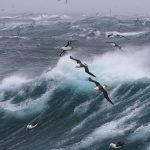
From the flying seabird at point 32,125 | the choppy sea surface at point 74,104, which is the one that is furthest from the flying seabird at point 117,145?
the flying seabird at point 32,125

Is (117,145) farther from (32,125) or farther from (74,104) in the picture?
(74,104)

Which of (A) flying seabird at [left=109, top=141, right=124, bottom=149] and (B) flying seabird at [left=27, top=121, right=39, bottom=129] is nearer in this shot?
(A) flying seabird at [left=109, top=141, right=124, bottom=149]

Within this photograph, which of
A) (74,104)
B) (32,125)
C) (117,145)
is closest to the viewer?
(117,145)

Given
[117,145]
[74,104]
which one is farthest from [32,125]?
[117,145]

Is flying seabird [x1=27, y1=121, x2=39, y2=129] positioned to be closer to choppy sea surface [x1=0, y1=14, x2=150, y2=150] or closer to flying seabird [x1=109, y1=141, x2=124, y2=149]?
choppy sea surface [x1=0, y1=14, x2=150, y2=150]

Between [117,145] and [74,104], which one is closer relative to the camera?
[117,145]

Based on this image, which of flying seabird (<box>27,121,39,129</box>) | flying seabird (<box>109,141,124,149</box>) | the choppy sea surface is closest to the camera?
flying seabird (<box>109,141,124,149</box>)

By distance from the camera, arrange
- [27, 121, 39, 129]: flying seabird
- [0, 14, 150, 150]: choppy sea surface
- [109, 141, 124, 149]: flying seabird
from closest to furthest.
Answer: [109, 141, 124, 149]: flying seabird < [0, 14, 150, 150]: choppy sea surface < [27, 121, 39, 129]: flying seabird

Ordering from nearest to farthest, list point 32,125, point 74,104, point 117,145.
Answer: point 117,145
point 32,125
point 74,104

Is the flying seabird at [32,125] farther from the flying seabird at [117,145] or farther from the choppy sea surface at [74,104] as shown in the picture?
the flying seabird at [117,145]

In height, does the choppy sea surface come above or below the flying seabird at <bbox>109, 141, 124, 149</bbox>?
below

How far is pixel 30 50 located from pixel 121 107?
39215mm

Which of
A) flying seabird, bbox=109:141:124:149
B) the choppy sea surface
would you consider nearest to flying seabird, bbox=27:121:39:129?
the choppy sea surface

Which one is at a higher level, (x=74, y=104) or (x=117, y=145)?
(x=117, y=145)
